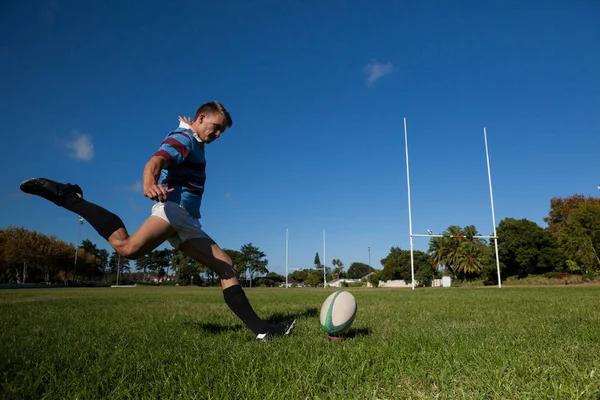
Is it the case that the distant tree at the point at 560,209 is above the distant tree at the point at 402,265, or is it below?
above

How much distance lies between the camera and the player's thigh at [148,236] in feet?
11.9

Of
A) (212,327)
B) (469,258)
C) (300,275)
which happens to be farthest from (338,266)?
(212,327)

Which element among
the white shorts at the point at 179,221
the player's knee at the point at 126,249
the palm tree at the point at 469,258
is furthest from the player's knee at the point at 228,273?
the palm tree at the point at 469,258

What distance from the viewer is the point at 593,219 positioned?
39.3 metres

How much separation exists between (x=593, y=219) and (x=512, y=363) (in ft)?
153

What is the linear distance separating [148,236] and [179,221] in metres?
0.33

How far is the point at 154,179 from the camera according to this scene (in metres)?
3.30

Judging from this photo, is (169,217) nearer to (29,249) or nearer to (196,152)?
(196,152)

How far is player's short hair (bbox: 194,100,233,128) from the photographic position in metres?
4.14

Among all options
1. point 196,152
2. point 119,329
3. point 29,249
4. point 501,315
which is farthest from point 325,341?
point 29,249

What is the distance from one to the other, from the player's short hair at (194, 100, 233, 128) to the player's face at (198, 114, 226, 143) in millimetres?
50

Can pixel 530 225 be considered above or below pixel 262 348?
above

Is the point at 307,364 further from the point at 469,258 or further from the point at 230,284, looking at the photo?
the point at 469,258

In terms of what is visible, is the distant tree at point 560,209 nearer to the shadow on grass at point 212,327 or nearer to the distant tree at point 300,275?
the shadow on grass at point 212,327
